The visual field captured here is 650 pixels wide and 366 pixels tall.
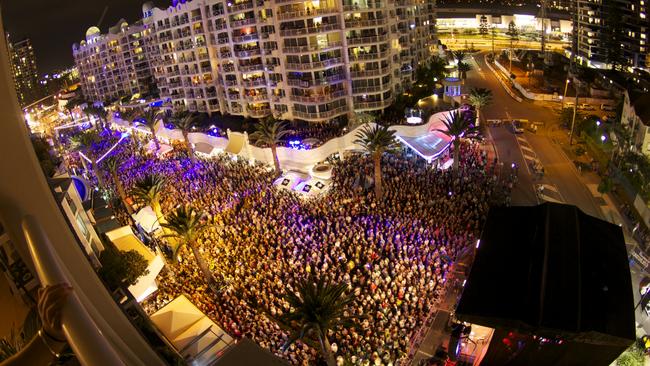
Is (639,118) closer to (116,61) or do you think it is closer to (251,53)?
(251,53)

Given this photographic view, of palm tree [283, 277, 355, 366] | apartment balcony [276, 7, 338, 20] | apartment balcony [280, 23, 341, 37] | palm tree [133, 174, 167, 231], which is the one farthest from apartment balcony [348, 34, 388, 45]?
palm tree [283, 277, 355, 366]

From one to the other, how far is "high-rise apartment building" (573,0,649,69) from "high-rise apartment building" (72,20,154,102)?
306 ft

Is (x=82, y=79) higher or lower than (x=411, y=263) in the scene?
higher

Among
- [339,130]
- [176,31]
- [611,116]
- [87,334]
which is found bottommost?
[611,116]

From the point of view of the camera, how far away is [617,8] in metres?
75.8

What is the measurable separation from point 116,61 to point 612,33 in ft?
361

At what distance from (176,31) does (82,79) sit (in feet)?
247

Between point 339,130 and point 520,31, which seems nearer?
point 339,130

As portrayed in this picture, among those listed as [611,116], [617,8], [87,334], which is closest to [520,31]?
[617,8]

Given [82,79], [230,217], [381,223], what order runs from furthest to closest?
[82,79]
[230,217]
[381,223]

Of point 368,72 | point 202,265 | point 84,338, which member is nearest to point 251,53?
point 368,72

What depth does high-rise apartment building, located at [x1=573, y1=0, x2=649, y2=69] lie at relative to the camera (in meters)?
71.7

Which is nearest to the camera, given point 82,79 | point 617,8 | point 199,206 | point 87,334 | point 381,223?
point 87,334

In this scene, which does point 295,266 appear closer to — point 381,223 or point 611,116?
point 381,223
